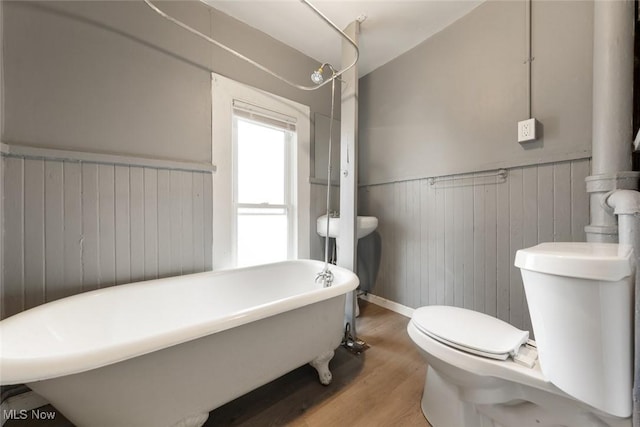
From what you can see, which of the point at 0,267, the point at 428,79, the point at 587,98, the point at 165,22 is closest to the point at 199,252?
the point at 0,267

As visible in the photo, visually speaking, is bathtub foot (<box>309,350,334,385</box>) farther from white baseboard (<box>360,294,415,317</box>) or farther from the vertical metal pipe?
the vertical metal pipe

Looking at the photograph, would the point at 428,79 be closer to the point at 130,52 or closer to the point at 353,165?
the point at 353,165

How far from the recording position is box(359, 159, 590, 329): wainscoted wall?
130 centimetres

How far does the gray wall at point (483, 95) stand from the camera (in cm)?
124

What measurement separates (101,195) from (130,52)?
846 millimetres

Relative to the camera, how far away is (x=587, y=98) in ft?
3.91

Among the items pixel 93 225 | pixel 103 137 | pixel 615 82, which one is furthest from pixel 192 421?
pixel 615 82

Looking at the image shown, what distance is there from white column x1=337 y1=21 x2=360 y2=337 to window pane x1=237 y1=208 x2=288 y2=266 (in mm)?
590

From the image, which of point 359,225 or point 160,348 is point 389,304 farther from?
point 160,348

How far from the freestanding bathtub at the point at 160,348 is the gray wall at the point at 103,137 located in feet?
0.83

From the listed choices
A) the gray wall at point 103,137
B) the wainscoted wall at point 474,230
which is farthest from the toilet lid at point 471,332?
the gray wall at point 103,137

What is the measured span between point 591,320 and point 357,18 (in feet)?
6.67

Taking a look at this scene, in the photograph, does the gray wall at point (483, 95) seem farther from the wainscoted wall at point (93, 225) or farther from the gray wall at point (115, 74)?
the wainscoted wall at point (93, 225)

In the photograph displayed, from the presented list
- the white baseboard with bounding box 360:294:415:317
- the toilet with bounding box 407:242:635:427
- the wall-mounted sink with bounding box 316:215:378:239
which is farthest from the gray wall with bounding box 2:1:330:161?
the white baseboard with bounding box 360:294:415:317
